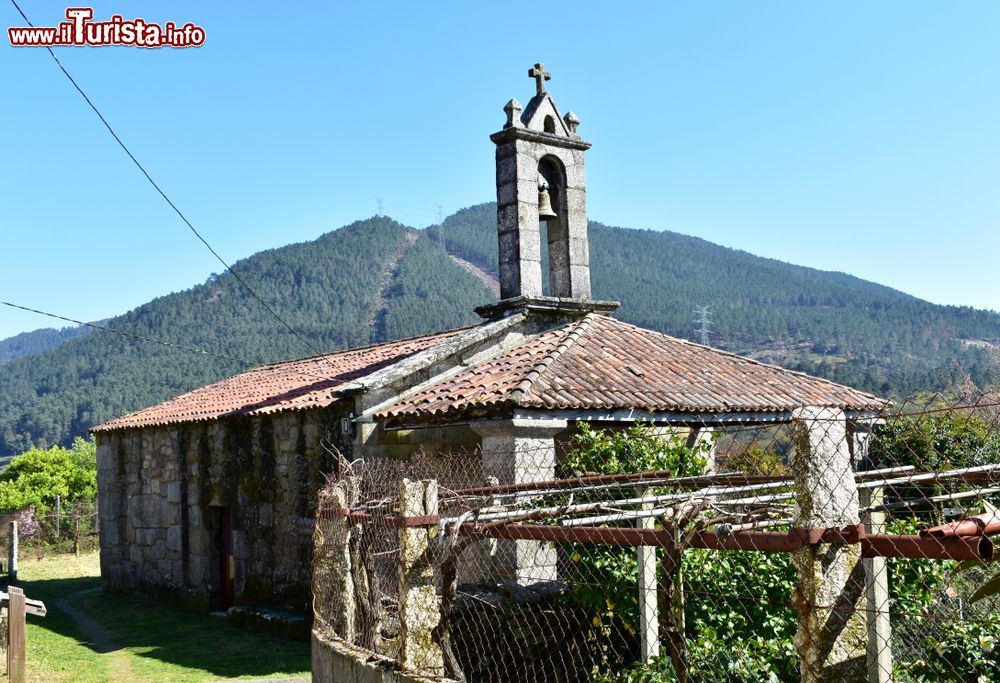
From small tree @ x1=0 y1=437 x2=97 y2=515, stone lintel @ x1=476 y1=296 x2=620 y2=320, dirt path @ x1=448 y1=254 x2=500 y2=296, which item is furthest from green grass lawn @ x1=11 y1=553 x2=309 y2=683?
dirt path @ x1=448 y1=254 x2=500 y2=296

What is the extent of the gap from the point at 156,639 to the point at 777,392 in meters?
8.18

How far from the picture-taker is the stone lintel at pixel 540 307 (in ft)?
39.8

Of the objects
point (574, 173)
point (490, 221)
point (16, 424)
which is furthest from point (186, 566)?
point (490, 221)

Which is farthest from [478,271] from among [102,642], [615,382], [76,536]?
[615,382]

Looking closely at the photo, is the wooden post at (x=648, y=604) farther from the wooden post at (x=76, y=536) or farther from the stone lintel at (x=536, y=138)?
the wooden post at (x=76, y=536)

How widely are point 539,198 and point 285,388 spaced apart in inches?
179

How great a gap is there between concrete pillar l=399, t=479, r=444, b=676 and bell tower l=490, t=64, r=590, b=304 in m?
7.69

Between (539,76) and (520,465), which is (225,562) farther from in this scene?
(539,76)

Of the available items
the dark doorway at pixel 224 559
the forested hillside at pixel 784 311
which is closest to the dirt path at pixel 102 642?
the dark doorway at pixel 224 559

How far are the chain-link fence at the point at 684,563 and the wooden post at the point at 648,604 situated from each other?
1 centimetres

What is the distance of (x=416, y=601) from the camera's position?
449 centimetres

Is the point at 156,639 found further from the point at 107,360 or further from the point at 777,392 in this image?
the point at 107,360

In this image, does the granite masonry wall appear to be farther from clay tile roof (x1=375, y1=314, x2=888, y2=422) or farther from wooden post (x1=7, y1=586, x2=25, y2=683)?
wooden post (x1=7, y1=586, x2=25, y2=683)

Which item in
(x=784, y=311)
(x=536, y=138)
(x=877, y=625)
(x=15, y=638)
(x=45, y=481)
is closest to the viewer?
(x=877, y=625)
